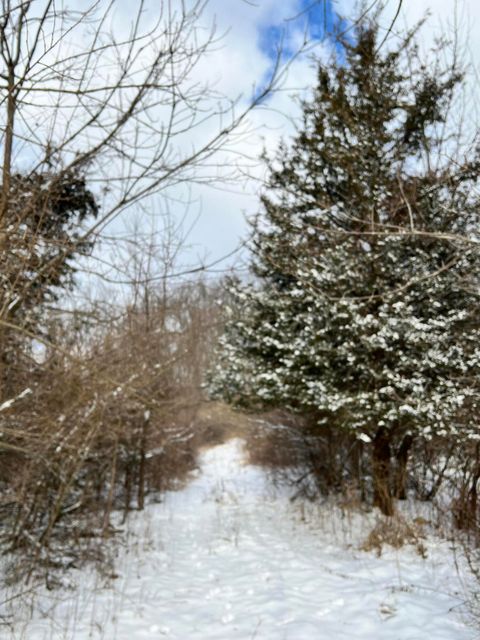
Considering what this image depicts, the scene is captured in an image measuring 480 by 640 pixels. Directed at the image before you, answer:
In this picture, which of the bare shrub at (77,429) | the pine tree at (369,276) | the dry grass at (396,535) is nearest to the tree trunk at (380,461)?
the pine tree at (369,276)

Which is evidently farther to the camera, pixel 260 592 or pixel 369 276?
pixel 369 276

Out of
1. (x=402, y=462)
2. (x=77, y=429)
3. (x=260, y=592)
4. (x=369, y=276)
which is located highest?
(x=369, y=276)

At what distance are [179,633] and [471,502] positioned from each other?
114 inches

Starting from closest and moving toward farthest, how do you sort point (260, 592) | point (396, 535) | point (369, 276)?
point (260, 592) < point (396, 535) < point (369, 276)

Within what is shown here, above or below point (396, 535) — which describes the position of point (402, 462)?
above

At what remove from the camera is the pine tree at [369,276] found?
6.41 m

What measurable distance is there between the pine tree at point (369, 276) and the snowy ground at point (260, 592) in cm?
149

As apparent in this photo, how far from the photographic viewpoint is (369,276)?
7.05 m

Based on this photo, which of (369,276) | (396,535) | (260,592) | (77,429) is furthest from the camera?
(369,276)

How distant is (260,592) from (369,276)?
441cm

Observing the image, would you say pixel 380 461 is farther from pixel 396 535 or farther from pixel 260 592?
pixel 260 592

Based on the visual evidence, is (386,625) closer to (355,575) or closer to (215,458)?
(355,575)

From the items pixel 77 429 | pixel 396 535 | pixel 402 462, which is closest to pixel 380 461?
pixel 402 462

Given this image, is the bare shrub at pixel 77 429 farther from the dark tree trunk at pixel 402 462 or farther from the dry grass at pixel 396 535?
the dark tree trunk at pixel 402 462
